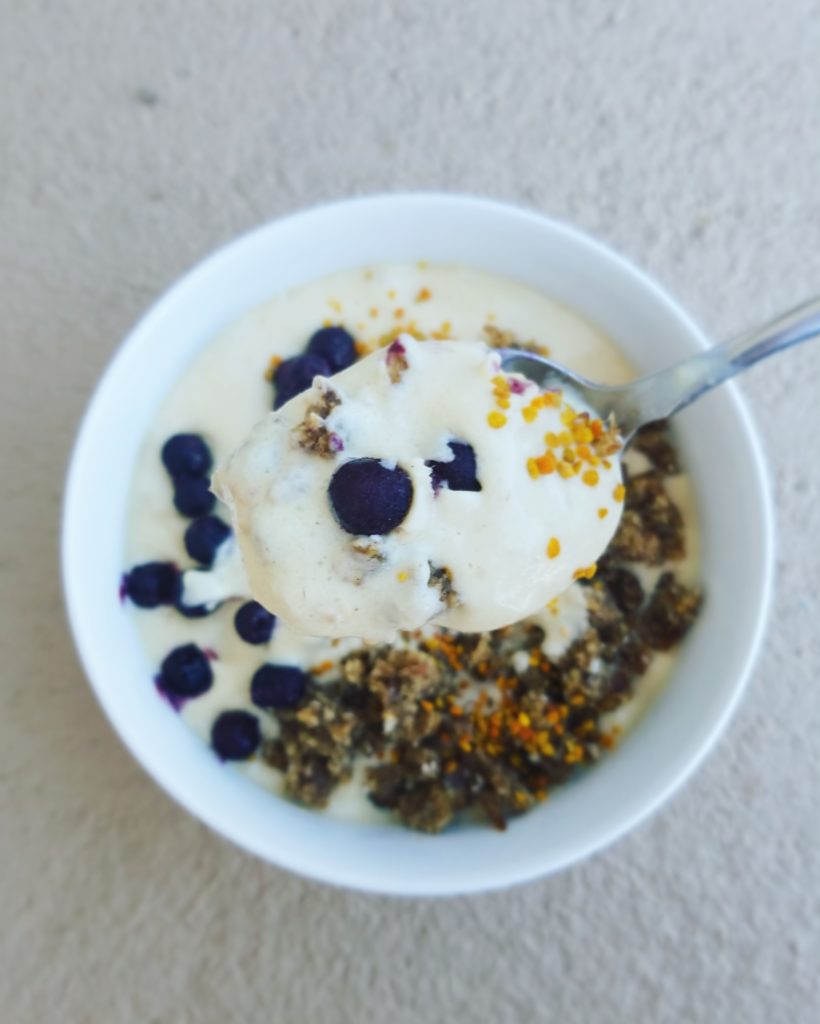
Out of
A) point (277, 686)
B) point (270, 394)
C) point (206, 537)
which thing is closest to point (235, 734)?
point (277, 686)

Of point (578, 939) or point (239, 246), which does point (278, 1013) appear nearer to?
point (578, 939)

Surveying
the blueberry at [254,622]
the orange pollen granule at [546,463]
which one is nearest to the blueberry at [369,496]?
the orange pollen granule at [546,463]

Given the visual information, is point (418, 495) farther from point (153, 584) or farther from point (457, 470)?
point (153, 584)

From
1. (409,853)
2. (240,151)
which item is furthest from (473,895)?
(240,151)

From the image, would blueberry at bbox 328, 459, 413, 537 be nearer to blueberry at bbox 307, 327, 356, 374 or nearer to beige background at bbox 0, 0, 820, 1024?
blueberry at bbox 307, 327, 356, 374

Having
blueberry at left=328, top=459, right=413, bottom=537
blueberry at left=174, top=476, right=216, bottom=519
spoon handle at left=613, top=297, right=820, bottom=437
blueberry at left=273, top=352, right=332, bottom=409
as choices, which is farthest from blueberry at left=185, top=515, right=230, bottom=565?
spoon handle at left=613, top=297, right=820, bottom=437

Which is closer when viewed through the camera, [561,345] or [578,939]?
[561,345]
